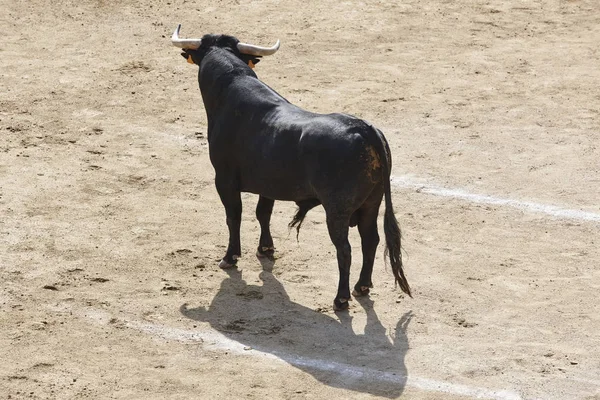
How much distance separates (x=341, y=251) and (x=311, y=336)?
0.81 meters

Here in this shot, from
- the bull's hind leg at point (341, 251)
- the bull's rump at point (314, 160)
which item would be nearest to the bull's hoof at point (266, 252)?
the bull's rump at point (314, 160)

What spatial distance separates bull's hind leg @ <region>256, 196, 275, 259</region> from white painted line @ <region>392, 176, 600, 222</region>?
7.01 feet

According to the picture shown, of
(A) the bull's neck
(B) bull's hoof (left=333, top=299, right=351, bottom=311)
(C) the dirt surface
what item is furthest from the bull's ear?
(B) bull's hoof (left=333, top=299, right=351, bottom=311)

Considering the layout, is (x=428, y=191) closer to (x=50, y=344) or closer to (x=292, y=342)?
(x=292, y=342)

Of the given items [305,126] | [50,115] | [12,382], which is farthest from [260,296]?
[50,115]

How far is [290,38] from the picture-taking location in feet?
57.9

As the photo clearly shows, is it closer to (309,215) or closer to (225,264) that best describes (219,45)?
(309,215)

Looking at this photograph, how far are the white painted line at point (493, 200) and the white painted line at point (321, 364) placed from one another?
377 centimetres

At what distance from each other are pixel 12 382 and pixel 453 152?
6625mm

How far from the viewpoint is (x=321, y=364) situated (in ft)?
32.2

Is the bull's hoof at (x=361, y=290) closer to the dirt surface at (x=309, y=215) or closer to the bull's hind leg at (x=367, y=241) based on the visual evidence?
the bull's hind leg at (x=367, y=241)

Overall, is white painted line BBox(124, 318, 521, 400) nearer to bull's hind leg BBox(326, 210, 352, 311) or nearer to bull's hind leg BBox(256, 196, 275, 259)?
bull's hind leg BBox(326, 210, 352, 311)

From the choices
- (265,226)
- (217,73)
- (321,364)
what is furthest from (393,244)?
(217,73)

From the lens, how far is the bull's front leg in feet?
37.7
